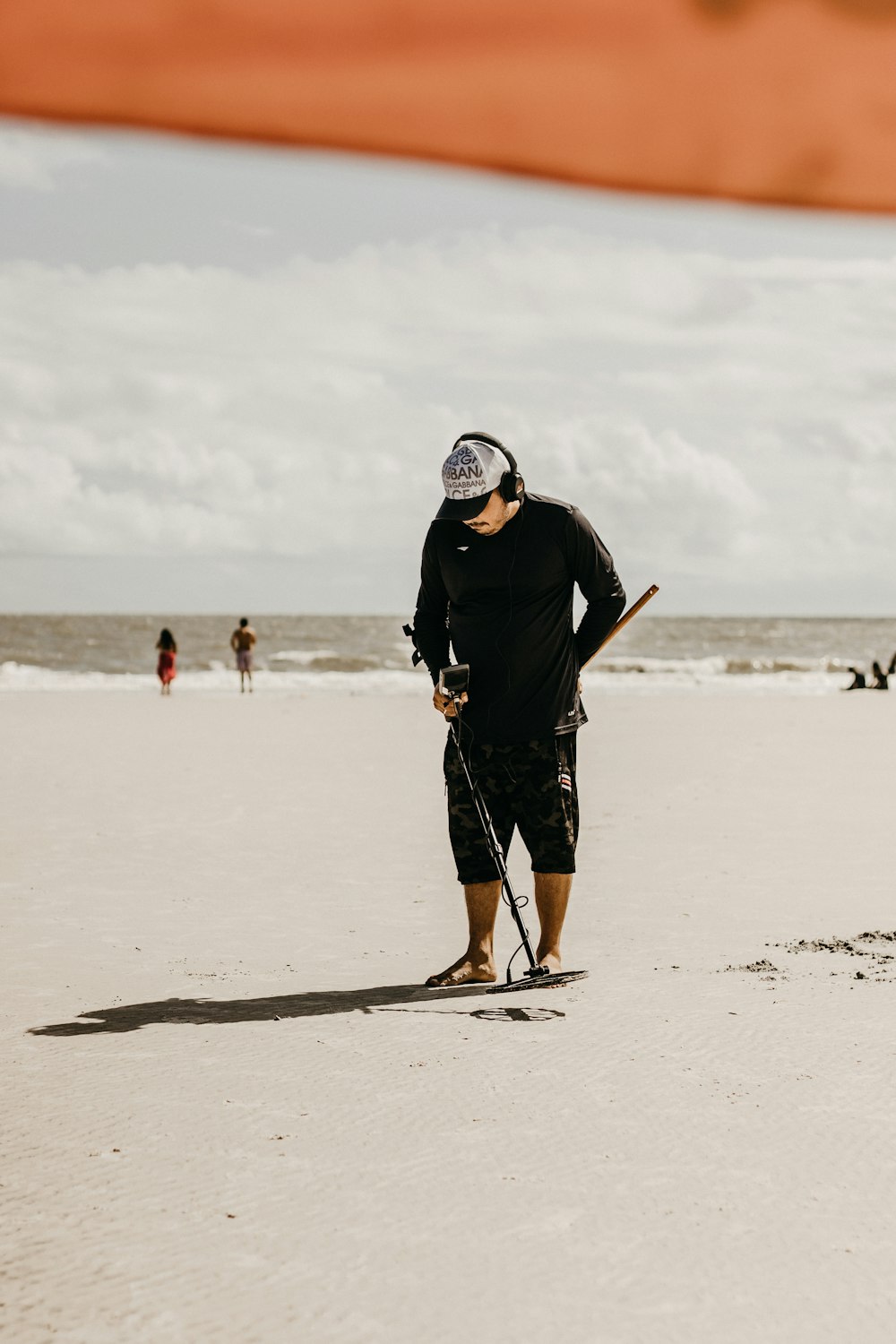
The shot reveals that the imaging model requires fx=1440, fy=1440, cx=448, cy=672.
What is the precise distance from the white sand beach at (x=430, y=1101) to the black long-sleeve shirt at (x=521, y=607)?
1.05 meters

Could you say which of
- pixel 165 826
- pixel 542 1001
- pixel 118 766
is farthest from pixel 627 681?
pixel 542 1001

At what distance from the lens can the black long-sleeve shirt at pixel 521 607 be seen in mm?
5164

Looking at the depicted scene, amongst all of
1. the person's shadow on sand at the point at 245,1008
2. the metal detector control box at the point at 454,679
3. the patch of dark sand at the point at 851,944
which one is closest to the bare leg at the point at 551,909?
the person's shadow on sand at the point at 245,1008

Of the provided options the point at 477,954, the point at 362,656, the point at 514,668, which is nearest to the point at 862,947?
the point at 477,954

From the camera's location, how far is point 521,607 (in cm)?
519

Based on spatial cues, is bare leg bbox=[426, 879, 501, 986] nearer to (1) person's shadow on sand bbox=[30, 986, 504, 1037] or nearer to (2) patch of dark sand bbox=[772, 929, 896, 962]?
(1) person's shadow on sand bbox=[30, 986, 504, 1037]

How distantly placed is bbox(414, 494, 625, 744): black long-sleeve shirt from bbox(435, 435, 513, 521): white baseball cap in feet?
0.49

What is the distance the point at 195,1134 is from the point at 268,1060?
68 cm

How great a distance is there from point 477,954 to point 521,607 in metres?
1.35

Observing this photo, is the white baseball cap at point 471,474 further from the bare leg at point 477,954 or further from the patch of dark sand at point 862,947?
the patch of dark sand at point 862,947

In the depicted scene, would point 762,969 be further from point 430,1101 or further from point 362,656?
point 362,656

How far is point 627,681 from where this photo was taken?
40375mm

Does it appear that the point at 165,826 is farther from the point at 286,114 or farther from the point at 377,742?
the point at 286,114

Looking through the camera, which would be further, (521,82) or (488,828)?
(488,828)
